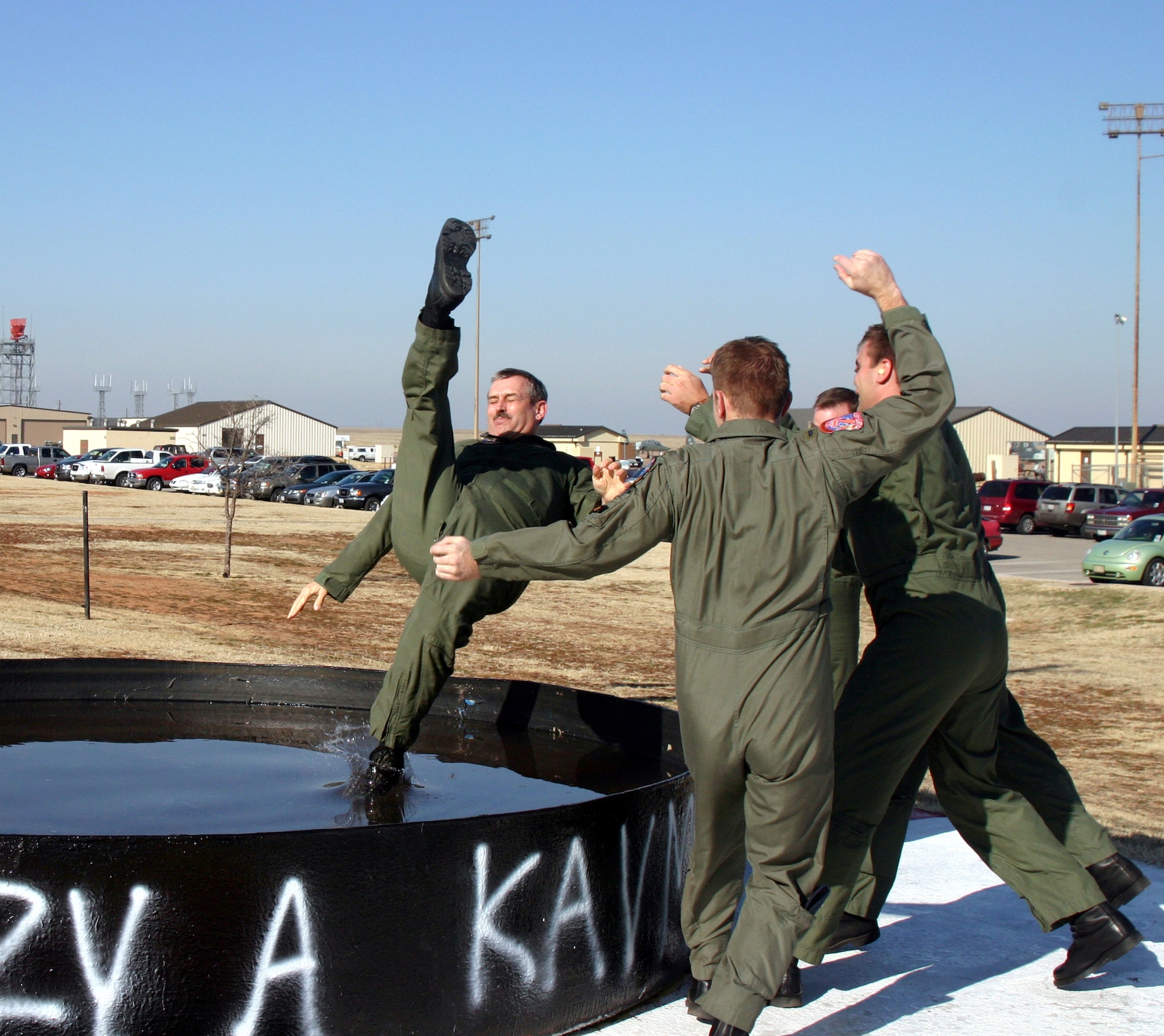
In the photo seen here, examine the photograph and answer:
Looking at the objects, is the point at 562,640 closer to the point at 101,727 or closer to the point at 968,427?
the point at 101,727

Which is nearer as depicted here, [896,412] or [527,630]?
[896,412]

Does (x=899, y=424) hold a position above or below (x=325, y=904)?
above

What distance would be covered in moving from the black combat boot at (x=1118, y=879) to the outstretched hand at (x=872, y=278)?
6.84 feet

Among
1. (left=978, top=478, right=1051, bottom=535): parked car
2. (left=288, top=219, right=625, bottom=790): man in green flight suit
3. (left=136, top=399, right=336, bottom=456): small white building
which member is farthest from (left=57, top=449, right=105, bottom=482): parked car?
(left=288, top=219, right=625, bottom=790): man in green flight suit

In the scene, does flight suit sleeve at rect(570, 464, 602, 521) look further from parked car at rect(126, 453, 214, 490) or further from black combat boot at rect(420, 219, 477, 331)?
parked car at rect(126, 453, 214, 490)

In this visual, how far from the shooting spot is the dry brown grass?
10188 millimetres

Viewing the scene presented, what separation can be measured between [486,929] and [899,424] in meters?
1.76

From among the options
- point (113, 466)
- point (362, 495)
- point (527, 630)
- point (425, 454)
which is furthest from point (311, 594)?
point (113, 466)

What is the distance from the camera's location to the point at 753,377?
10.7ft

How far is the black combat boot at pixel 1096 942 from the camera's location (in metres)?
3.92

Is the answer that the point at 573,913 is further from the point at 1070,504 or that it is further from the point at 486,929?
the point at 1070,504

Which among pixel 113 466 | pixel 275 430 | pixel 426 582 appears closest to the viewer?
pixel 426 582

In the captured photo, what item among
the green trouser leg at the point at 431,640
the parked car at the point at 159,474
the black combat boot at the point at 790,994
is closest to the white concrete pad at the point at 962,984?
the black combat boot at the point at 790,994

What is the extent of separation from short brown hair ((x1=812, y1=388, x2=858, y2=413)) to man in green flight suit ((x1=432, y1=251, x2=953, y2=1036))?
1493 mm
